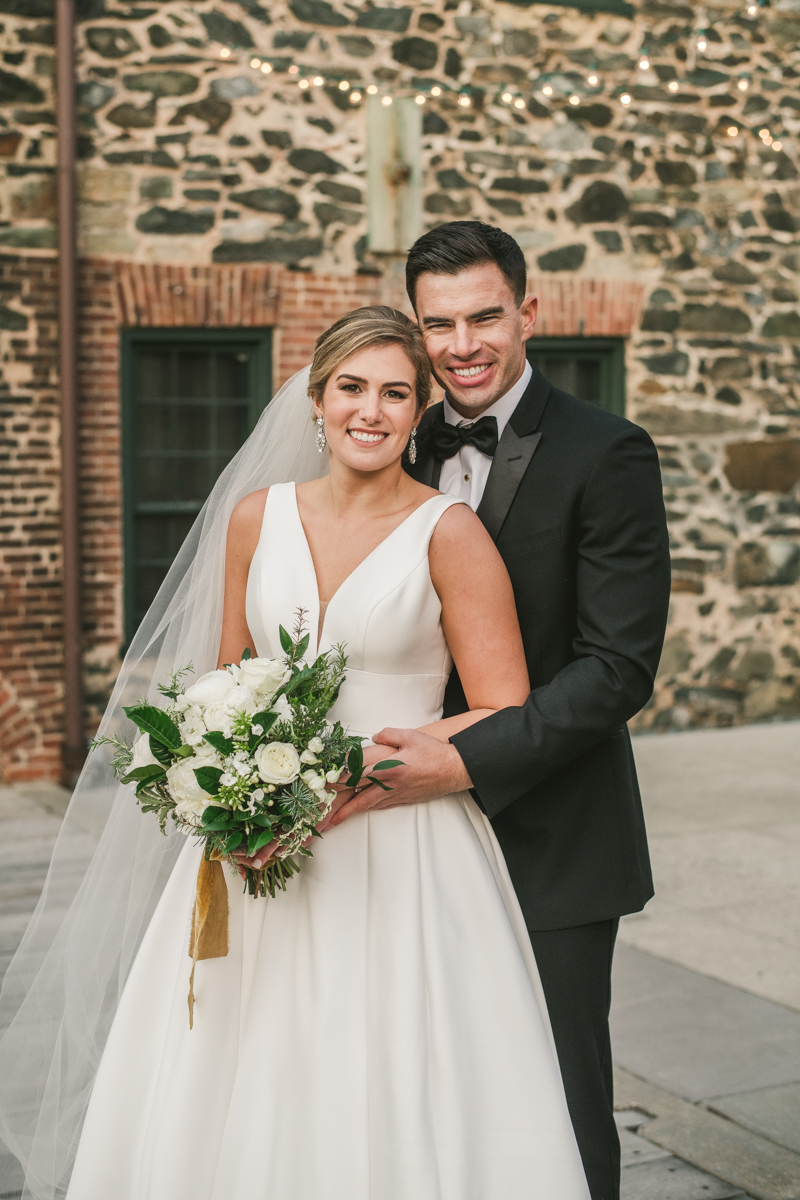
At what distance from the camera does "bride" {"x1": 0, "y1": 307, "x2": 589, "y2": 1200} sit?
2.29 meters

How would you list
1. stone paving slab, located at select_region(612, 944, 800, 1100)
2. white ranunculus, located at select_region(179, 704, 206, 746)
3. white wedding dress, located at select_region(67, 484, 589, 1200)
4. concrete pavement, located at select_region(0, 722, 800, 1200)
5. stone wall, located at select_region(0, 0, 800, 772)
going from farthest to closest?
stone wall, located at select_region(0, 0, 800, 772) → stone paving slab, located at select_region(612, 944, 800, 1100) → concrete pavement, located at select_region(0, 722, 800, 1200) → white wedding dress, located at select_region(67, 484, 589, 1200) → white ranunculus, located at select_region(179, 704, 206, 746)

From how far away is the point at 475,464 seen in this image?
269cm

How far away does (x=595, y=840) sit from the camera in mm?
2568

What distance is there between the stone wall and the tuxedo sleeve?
208 inches

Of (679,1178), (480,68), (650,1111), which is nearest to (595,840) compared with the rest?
(679,1178)

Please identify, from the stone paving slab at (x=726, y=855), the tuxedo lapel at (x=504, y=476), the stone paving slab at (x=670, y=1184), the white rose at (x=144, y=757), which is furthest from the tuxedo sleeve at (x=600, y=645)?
the stone paving slab at (x=726, y=855)

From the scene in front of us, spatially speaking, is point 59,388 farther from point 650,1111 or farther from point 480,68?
point 650,1111

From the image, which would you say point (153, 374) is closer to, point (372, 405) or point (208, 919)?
point (372, 405)

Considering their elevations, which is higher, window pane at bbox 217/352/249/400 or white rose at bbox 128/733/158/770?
window pane at bbox 217/352/249/400

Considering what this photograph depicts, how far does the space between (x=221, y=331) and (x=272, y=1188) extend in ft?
19.7

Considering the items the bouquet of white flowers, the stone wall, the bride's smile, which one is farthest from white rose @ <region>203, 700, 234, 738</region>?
the stone wall

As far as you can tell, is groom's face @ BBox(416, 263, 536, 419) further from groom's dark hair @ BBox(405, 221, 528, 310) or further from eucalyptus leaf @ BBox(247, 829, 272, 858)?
eucalyptus leaf @ BBox(247, 829, 272, 858)

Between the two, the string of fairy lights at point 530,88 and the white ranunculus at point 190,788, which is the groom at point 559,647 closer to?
the white ranunculus at point 190,788

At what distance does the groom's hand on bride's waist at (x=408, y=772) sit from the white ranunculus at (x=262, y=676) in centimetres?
25
